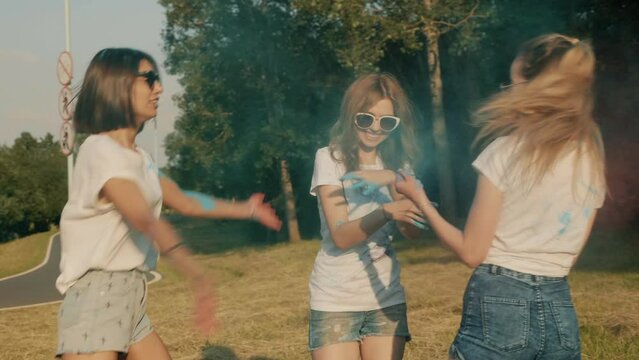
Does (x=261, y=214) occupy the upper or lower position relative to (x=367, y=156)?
lower

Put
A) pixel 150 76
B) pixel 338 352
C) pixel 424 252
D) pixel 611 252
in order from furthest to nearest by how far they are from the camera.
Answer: pixel 424 252, pixel 611 252, pixel 338 352, pixel 150 76

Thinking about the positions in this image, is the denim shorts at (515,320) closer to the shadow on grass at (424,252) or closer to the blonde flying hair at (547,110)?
the blonde flying hair at (547,110)

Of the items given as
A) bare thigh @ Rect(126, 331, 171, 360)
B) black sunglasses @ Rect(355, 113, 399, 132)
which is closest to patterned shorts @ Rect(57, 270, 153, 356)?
bare thigh @ Rect(126, 331, 171, 360)

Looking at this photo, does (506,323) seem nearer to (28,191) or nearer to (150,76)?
(150,76)

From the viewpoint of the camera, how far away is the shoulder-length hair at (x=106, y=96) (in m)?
3.44

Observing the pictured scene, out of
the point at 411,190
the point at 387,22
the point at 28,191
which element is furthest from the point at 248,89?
the point at 28,191

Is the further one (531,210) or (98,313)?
(98,313)

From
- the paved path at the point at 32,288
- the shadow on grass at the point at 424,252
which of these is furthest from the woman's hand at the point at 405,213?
the paved path at the point at 32,288

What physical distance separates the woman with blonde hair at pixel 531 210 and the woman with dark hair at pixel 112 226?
1.08 m

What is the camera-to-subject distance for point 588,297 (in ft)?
32.4

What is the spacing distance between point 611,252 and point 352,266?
1224 cm

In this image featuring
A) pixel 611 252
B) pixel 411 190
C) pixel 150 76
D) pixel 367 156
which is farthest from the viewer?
pixel 611 252

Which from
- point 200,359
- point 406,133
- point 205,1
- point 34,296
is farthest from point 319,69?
point 406,133

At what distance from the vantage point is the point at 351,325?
4.00 metres
